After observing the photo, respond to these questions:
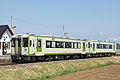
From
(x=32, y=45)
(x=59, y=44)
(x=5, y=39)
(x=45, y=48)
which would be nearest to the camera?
(x=32, y=45)

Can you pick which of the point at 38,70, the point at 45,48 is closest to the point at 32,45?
the point at 45,48

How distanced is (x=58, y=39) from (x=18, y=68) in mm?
10464

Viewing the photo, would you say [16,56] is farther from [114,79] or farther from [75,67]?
[114,79]

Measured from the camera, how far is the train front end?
23078mm

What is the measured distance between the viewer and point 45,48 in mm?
24859

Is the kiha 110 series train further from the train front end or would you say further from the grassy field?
the grassy field

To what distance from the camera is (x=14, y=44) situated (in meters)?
24.2

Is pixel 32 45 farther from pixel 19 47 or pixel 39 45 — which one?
pixel 19 47

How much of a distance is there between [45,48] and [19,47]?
116 inches

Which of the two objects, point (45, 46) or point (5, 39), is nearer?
point (45, 46)

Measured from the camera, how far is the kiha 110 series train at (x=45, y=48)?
23.1 m

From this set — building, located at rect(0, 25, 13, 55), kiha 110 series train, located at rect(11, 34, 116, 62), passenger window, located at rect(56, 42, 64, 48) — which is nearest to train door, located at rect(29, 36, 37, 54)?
kiha 110 series train, located at rect(11, 34, 116, 62)

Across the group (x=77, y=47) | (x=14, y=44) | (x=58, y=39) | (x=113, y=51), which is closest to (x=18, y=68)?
(x=14, y=44)

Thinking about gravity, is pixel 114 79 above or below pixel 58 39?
below
